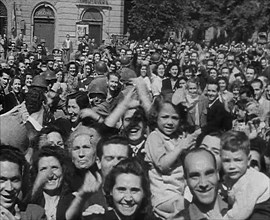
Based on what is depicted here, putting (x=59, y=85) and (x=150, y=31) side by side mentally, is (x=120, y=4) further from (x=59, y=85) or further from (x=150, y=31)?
(x=59, y=85)

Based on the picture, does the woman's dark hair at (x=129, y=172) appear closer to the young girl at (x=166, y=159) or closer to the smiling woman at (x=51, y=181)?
the smiling woman at (x=51, y=181)

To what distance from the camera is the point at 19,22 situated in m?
38.5

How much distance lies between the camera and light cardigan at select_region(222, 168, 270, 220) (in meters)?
4.30

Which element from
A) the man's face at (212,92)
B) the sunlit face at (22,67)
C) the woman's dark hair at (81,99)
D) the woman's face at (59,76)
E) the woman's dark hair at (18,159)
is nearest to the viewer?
the woman's dark hair at (18,159)

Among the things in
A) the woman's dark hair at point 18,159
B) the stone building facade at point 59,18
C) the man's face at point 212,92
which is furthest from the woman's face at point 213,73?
the stone building facade at point 59,18

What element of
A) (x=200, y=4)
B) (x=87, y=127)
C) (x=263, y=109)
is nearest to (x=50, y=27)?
(x=200, y=4)

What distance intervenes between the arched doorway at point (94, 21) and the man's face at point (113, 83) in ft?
99.8

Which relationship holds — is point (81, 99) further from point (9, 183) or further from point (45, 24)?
point (45, 24)

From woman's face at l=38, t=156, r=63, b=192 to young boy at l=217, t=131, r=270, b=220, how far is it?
1224 mm

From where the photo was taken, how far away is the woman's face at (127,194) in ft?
14.1

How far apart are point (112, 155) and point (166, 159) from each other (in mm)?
433

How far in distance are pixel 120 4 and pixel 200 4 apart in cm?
610

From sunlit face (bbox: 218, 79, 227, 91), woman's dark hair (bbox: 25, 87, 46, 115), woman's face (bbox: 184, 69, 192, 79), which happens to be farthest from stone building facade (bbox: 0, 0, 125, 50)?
woman's dark hair (bbox: 25, 87, 46, 115)

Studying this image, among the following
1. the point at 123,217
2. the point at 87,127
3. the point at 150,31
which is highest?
the point at 150,31
